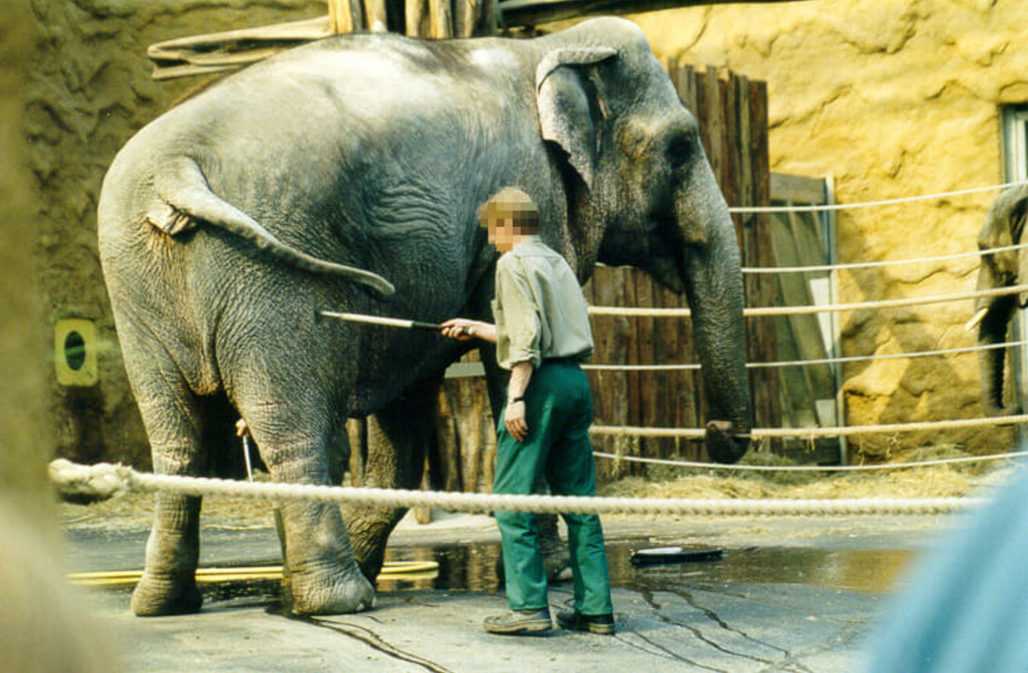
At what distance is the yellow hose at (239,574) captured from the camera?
768 cm

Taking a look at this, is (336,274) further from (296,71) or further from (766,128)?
(766,128)

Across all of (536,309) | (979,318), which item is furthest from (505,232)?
(979,318)

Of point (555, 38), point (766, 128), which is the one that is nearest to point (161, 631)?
point (555, 38)

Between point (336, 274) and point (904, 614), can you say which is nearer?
point (904, 614)

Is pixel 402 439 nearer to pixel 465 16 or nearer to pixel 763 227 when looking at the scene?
pixel 465 16

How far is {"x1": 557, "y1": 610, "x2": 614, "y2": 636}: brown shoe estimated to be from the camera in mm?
6027

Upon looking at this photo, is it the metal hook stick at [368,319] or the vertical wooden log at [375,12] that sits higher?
the vertical wooden log at [375,12]

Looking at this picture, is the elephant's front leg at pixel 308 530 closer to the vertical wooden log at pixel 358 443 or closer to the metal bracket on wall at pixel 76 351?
the vertical wooden log at pixel 358 443

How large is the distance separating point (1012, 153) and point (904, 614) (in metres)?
13.0

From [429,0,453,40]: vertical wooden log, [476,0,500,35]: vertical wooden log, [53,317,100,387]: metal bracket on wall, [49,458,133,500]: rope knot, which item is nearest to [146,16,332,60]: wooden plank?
[429,0,453,40]: vertical wooden log

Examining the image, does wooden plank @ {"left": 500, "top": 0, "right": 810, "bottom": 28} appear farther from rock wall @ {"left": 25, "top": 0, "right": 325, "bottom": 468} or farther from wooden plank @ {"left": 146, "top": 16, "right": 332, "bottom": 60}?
rock wall @ {"left": 25, "top": 0, "right": 325, "bottom": 468}

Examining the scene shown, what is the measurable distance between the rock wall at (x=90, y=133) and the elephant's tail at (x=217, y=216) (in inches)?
274

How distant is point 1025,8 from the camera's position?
13.7 metres

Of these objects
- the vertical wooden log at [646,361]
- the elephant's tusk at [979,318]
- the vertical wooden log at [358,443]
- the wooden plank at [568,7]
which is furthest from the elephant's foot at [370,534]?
the elephant's tusk at [979,318]
